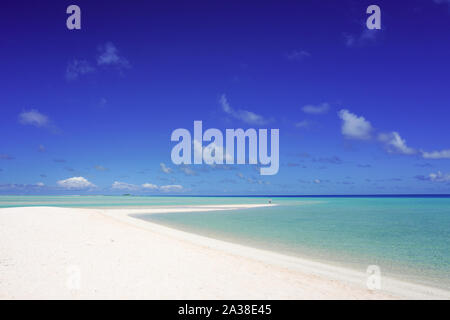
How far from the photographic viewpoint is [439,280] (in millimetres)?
11742

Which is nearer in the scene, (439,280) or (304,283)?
(304,283)

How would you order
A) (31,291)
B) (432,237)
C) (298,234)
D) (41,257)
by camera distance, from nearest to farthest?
(31,291), (41,257), (432,237), (298,234)

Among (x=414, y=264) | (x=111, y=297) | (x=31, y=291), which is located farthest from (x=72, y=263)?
(x=414, y=264)

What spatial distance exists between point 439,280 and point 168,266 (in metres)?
10.8

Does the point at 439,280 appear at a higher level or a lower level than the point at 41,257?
lower

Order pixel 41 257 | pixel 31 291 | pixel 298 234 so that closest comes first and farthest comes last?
pixel 31 291
pixel 41 257
pixel 298 234

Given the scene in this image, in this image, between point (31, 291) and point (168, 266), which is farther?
point (168, 266)

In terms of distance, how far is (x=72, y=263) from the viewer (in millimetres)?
11617

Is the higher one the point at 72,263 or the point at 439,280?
the point at 72,263
